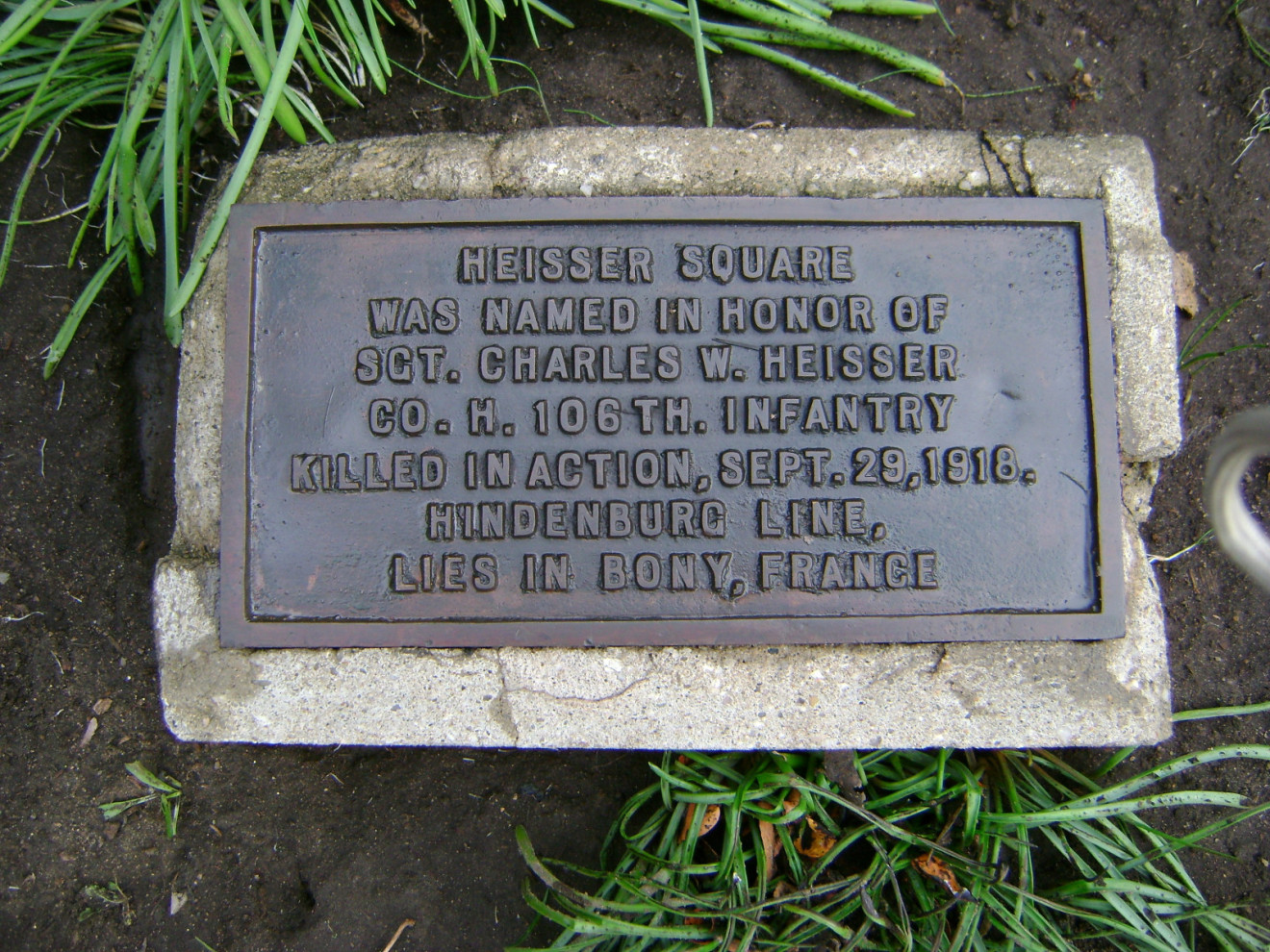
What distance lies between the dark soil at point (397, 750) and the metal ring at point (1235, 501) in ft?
3.65

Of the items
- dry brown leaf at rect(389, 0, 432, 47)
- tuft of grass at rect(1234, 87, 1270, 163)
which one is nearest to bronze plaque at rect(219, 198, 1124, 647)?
dry brown leaf at rect(389, 0, 432, 47)

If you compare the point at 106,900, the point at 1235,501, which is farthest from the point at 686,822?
the point at 106,900

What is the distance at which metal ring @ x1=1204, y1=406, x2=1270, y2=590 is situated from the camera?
117 centimetres

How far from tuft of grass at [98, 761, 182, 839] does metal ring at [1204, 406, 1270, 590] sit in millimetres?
2491

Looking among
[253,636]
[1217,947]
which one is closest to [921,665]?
[1217,947]

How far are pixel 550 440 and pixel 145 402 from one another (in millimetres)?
1300

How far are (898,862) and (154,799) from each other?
200 cm

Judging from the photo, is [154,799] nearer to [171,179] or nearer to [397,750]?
[397,750]

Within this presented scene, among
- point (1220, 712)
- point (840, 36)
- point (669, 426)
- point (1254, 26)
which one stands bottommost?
point (1220, 712)

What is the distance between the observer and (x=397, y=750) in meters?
2.11

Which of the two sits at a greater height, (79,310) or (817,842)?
(79,310)

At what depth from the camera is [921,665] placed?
5.74ft

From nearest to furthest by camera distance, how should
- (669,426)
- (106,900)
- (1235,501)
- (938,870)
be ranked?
1. (1235,501)
2. (669,426)
3. (938,870)
4. (106,900)

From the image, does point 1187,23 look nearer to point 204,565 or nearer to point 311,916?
point 204,565
